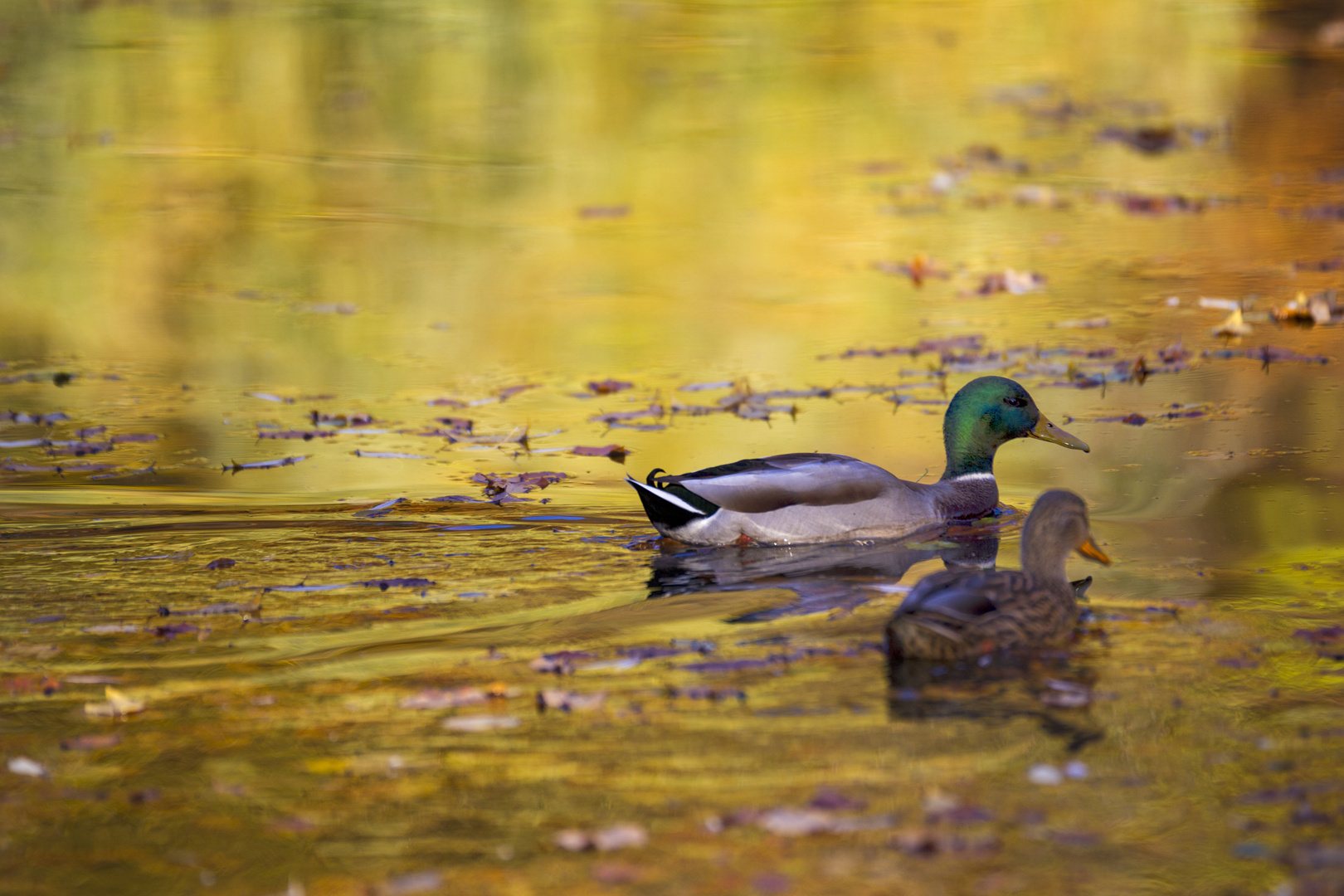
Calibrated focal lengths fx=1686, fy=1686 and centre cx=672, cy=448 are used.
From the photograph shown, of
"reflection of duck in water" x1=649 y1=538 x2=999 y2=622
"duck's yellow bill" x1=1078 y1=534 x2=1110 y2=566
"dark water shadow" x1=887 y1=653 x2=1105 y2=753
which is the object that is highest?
"duck's yellow bill" x1=1078 y1=534 x2=1110 y2=566

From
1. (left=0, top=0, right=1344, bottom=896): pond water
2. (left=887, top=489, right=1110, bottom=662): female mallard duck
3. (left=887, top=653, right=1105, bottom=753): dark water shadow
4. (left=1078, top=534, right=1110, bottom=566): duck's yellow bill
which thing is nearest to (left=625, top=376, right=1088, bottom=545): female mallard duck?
(left=0, top=0, right=1344, bottom=896): pond water

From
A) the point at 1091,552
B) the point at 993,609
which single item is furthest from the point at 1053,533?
the point at 993,609

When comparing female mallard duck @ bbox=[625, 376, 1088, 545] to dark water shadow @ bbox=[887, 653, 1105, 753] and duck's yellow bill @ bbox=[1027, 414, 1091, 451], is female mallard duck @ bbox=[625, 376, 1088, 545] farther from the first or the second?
dark water shadow @ bbox=[887, 653, 1105, 753]

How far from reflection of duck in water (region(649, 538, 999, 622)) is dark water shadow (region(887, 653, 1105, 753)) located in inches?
34.9

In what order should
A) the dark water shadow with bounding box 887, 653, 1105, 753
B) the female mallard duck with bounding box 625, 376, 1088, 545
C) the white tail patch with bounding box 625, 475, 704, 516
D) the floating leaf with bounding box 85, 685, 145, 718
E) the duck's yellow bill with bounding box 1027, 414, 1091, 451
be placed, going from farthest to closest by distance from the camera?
1. the duck's yellow bill with bounding box 1027, 414, 1091, 451
2. the female mallard duck with bounding box 625, 376, 1088, 545
3. the white tail patch with bounding box 625, 475, 704, 516
4. the floating leaf with bounding box 85, 685, 145, 718
5. the dark water shadow with bounding box 887, 653, 1105, 753

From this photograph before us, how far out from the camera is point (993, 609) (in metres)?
5.73

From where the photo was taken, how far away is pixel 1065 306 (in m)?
12.4

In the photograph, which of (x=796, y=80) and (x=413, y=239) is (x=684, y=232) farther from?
(x=796, y=80)

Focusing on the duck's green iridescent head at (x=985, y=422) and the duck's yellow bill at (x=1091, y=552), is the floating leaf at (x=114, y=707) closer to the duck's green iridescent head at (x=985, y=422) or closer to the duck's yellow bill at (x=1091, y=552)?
the duck's yellow bill at (x=1091, y=552)

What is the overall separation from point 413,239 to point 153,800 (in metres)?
10.8

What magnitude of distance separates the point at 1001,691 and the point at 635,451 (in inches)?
161

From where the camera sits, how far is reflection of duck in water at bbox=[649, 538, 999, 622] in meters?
6.73

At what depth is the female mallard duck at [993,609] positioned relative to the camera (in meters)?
5.61

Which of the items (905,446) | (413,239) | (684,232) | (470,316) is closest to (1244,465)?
(905,446)
